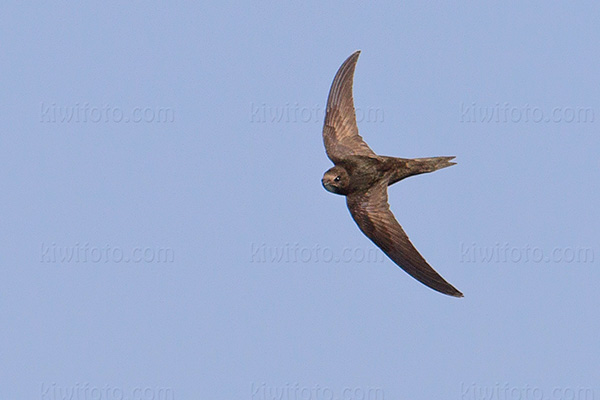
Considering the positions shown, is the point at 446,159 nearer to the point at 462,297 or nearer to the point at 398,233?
the point at 398,233

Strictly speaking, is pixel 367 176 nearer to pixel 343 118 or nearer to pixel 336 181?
pixel 336 181

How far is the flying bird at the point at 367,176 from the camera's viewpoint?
51.9ft

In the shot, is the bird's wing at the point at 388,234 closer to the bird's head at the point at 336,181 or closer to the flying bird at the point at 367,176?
the flying bird at the point at 367,176

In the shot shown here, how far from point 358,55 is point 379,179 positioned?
9.07 ft

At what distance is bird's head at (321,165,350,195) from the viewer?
1636 centimetres

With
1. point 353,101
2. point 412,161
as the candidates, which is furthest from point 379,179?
point 353,101

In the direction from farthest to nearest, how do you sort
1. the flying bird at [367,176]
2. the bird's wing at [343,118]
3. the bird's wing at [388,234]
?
the bird's wing at [343,118]
the flying bird at [367,176]
the bird's wing at [388,234]

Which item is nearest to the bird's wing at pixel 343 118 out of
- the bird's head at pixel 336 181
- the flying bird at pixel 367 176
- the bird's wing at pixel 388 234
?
the flying bird at pixel 367 176

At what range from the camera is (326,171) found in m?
16.5

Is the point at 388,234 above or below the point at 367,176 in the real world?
below

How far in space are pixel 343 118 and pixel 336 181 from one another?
1.69 metres

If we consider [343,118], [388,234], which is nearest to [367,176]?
Answer: [388,234]

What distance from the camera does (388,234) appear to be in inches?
635

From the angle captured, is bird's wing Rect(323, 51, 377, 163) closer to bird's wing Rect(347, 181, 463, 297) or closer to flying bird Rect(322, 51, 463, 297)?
flying bird Rect(322, 51, 463, 297)
